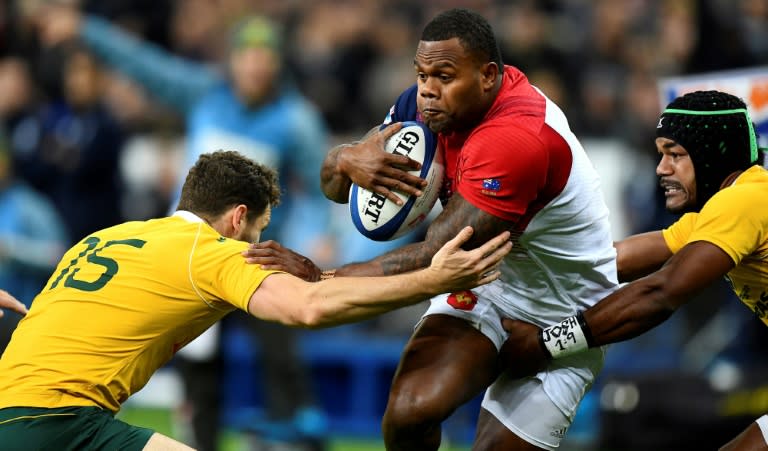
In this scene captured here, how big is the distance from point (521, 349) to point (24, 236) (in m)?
7.22

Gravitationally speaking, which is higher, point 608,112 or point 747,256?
point 747,256

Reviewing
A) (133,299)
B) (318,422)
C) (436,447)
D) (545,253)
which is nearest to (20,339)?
(133,299)

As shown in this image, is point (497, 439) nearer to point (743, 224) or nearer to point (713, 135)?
point (743, 224)

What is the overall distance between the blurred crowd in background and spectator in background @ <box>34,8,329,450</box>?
0.06m

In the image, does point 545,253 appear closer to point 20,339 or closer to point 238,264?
point 238,264

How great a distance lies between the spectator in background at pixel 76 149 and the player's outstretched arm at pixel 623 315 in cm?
677

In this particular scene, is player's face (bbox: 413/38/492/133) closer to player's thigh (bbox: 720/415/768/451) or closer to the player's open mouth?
the player's open mouth

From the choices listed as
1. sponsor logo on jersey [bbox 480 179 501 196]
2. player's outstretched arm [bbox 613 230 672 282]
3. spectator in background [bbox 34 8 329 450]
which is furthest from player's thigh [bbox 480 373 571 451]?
spectator in background [bbox 34 8 329 450]

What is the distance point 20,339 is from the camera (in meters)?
5.23

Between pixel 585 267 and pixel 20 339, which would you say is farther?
pixel 585 267

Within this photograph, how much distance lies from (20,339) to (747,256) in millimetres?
2996

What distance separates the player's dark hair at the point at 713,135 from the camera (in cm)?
547

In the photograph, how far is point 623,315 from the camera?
5.43 metres

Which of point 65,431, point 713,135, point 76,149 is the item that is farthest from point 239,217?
point 76,149
